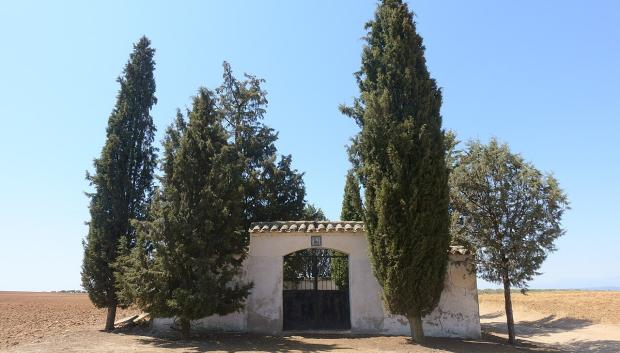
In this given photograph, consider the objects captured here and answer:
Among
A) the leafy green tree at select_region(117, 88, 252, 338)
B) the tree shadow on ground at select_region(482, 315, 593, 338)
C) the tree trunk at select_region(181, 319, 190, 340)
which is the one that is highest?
the leafy green tree at select_region(117, 88, 252, 338)

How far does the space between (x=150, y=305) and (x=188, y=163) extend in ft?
13.8

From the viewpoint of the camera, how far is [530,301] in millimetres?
31406

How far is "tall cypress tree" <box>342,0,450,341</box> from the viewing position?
11781mm

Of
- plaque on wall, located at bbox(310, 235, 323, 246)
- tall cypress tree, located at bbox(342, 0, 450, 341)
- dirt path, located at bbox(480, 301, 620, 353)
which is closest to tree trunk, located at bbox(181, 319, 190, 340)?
plaque on wall, located at bbox(310, 235, 323, 246)

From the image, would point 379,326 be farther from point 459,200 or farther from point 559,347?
point 559,347

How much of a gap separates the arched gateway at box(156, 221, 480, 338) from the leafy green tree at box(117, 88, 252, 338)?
0.71 metres

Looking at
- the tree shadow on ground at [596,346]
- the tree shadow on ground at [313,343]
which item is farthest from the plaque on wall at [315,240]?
the tree shadow on ground at [596,346]

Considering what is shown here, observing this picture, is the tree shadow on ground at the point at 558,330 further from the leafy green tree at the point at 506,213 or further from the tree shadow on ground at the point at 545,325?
the leafy green tree at the point at 506,213

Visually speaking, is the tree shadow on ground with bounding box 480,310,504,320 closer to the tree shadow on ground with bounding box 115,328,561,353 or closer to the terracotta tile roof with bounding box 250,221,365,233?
the tree shadow on ground with bounding box 115,328,561,353

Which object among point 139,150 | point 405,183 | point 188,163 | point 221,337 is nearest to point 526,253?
point 405,183

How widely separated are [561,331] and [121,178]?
20.4 m

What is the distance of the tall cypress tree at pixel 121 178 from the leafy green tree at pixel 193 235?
234cm

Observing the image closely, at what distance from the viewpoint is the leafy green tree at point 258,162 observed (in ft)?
68.6

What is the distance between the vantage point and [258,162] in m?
22.8
